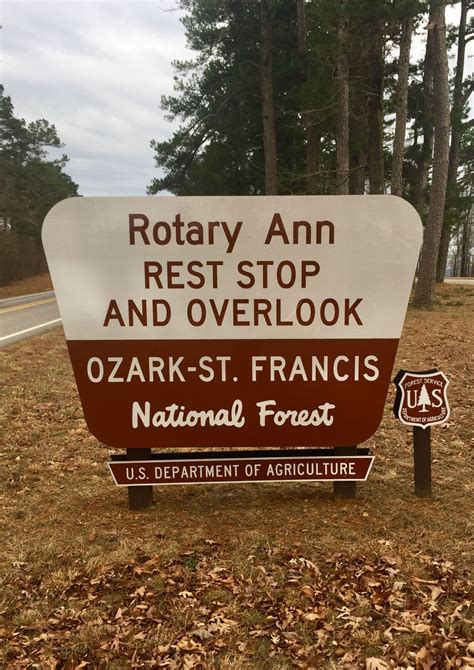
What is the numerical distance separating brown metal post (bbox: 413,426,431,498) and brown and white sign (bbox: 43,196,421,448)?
436 mm

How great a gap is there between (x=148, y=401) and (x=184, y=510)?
94cm

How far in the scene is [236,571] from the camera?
307cm

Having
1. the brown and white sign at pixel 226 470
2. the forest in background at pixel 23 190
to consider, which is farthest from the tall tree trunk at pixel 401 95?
the forest in background at pixel 23 190

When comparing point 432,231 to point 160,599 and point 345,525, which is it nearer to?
point 345,525

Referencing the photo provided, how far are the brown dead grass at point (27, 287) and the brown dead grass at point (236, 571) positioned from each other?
3097 centimetres

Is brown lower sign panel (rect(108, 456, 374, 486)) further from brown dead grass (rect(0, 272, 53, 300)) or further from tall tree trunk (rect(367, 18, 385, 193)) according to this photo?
brown dead grass (rect(0, 272, 53, 300))

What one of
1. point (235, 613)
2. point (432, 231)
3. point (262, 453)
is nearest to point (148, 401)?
point (262, 453)

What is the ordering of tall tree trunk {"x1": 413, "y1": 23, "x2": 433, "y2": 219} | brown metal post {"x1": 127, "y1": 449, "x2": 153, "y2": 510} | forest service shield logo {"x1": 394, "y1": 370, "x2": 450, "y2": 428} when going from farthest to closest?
tall tree trunk {"x1": 413, "y1": 23, "x2": 433, "y2": 219}, brown metal post {"x1": 127, "y1": 449, "x2": 153, "y2": 510}, forest service shield logo {"x1": 394, "y1": 370, "x2": 450, "y2": 428}

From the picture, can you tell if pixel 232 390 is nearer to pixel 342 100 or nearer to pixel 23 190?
pixel 342 100

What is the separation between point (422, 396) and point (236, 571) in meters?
1.81

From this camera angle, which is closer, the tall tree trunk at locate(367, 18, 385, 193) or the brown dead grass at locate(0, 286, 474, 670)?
the brown dead grass at locate(0, 286, 474, 670)

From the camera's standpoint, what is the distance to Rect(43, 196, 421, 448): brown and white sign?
3.40 meters

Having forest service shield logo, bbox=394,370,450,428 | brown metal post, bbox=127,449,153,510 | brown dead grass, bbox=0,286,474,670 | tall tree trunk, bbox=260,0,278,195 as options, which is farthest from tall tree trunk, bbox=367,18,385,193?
brown metal post, bbox=127,449,153,510

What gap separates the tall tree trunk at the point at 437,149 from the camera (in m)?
12.0
